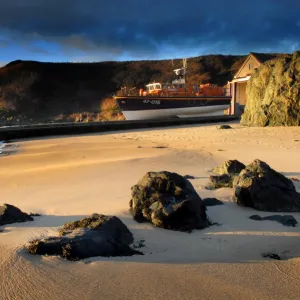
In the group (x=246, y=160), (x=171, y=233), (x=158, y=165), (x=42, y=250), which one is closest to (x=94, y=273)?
(x=42, y=250)

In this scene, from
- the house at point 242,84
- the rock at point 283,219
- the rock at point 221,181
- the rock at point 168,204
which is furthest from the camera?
the house at point 242,84

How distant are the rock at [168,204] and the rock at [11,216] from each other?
4.34 feet

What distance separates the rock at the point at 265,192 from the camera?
4.94 m

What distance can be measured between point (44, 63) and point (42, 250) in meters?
100.0

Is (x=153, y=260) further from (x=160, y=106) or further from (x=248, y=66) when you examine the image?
(x=248, y=66)

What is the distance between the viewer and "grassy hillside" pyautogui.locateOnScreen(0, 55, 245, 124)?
253ft

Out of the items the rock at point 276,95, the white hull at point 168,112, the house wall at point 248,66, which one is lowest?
the white hull at point 168,112

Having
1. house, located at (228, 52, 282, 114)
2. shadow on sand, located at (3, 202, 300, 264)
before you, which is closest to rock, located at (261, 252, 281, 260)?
shadow on sand, located at (3, 202, 300, 264)

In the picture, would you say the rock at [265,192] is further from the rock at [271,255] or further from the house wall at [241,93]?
the house wall at [241,93]

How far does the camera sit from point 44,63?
97000 mm

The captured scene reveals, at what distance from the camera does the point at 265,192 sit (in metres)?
5.02

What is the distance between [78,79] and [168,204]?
3655 inches

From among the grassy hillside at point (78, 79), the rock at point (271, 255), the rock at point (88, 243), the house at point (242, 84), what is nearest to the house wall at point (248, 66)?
the house at point (242, 84)

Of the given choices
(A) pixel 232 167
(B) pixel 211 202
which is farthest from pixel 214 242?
(A) pixel 232 167
